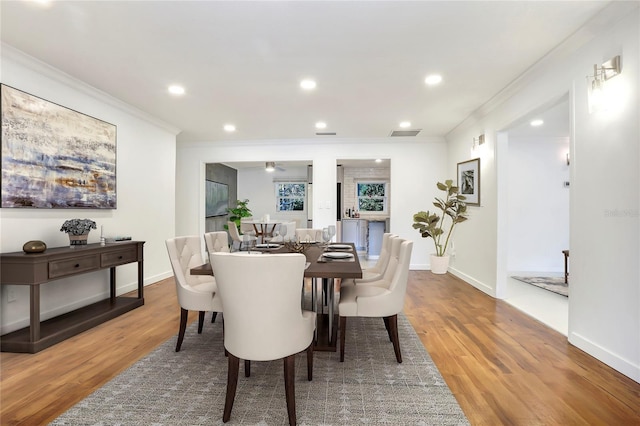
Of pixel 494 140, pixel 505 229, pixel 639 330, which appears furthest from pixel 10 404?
pixel 494 140

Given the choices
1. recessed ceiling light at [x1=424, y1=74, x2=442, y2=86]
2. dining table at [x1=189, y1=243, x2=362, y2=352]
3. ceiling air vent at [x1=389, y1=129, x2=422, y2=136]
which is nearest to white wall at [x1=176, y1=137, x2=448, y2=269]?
ceiling air vent at [x1=389, y1=129, x2=422, y2=136]

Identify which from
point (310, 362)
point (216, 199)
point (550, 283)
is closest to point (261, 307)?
point (310, 362)

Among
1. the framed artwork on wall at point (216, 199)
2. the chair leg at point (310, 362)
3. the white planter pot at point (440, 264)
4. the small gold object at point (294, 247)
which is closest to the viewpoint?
the chair leg at point (310, 362)

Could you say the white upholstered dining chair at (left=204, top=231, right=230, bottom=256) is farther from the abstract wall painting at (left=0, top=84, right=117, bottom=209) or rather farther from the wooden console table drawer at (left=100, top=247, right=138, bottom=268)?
the abstract wall painting at (left=0, top=84, right=117, bottom=209)

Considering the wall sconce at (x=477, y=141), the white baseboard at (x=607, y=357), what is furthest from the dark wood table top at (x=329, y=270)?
the wall sconce at (x=477, y=141)

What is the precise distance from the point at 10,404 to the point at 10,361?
0.76 metres

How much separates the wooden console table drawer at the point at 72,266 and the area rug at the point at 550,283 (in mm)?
5586

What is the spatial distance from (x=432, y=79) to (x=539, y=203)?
3867 millimetres

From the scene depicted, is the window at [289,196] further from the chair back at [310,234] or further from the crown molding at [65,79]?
the chair back at [310,234]

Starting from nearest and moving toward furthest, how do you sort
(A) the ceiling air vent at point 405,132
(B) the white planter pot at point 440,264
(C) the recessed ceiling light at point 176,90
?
1. (C) the recessed ceiling light at point 176,90
2. (B) the white planter pot at point 440,264
3. (A) the ceiling air vent at point 405,132

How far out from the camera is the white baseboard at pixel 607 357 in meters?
2.11

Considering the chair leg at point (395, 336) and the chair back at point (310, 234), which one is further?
the chair back at point (310, 234)

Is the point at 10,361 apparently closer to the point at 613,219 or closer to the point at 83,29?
the point at 83,29

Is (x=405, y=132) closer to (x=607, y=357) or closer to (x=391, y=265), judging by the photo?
(x=391, y=265)
